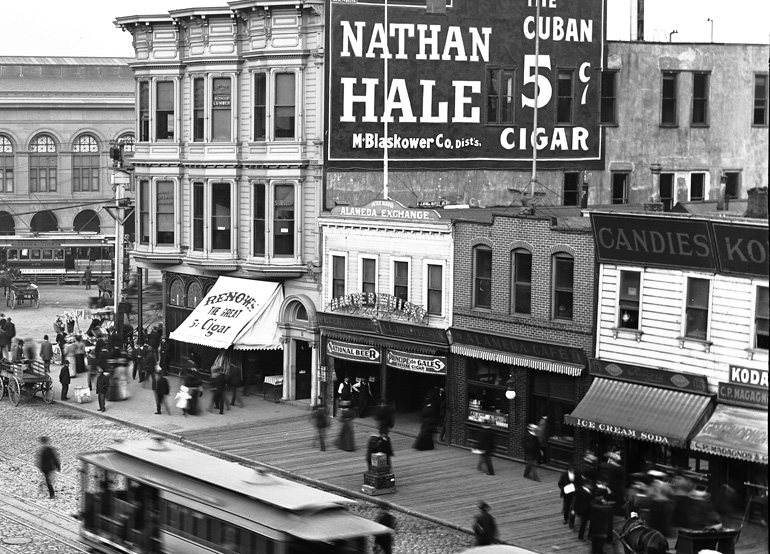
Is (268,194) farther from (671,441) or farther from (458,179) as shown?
(671,441)

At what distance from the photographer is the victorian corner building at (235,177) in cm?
4597

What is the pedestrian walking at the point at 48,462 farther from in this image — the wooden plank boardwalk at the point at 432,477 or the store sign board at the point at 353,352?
the store sign board at the point at 353,352

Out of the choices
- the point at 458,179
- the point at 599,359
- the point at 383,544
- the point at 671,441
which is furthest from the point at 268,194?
the point at 383,544

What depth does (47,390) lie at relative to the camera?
46.3 metres

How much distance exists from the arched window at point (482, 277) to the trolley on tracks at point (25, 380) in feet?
54.0

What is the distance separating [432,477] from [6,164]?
75867 millimetres

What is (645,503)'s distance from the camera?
27.8 m

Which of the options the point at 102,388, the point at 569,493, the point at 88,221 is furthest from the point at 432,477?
the point at 88,221

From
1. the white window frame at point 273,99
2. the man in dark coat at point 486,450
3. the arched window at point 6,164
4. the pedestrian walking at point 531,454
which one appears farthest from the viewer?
the arched window at point 6,164

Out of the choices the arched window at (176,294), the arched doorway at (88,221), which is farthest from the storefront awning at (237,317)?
the arched doorway at (88,221)

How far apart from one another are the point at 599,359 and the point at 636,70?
22064 millimetres

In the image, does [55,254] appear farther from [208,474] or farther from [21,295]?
[208,474]

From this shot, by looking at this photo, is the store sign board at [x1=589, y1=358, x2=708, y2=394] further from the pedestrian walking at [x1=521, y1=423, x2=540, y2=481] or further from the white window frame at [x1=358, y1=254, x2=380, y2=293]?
the white window frame at [x1=358, y1=254, x2=380, y2=293]

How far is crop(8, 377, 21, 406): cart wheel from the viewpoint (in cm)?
4574
